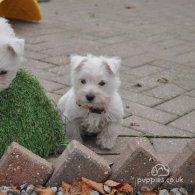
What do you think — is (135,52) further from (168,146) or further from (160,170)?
(160,170)

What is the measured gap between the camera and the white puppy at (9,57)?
366 cm

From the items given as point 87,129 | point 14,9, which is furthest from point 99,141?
point 14,9

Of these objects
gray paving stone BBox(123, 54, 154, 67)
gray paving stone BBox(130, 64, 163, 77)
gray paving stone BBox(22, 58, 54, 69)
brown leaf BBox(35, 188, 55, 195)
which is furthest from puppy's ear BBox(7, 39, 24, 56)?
gray paving stone BBox(123, 54, 154, 67)

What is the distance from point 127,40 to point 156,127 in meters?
4.06

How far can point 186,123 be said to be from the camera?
17.4 ft

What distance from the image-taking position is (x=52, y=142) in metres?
4.22

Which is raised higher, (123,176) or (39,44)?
(123,176)

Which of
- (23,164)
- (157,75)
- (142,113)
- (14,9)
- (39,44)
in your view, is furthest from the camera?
(14,9)

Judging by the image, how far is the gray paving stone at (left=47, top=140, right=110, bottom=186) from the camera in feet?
12.0

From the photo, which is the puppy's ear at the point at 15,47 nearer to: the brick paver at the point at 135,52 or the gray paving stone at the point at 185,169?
the brick paver at the point at 135,52

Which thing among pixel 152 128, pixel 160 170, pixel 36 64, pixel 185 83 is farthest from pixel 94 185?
pixel 36 64

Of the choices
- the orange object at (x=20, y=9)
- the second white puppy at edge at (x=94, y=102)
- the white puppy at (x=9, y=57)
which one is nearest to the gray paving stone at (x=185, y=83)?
the second white puppy at edge at (x=94, y=102)

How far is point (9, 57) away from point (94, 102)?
106 centimetres

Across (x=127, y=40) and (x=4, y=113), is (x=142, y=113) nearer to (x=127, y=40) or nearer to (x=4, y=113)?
(x=4, y=113)
